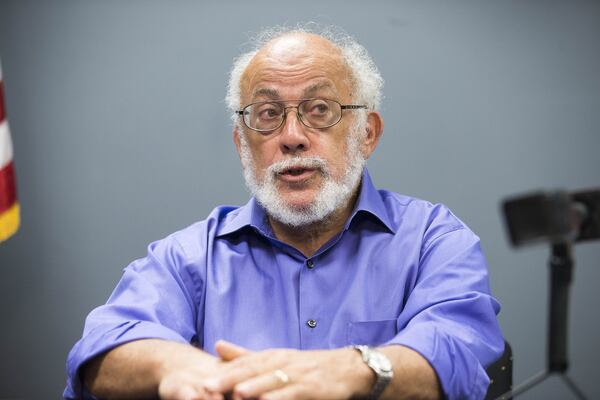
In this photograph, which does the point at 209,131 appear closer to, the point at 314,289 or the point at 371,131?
the point at 371,131

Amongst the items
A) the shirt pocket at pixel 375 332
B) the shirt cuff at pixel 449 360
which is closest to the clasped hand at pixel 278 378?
the shirt cuff at pixel 449 360

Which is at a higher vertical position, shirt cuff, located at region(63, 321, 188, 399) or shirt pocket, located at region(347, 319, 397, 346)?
shirt cuff, located at region(63, 321, 188, 399)

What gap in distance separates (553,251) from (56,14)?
224 cm

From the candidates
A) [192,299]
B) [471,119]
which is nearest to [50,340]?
[192,299]

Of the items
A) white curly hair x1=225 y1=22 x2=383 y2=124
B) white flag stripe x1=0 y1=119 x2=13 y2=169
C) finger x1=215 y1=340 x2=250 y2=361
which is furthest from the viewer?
white flag stripe x1=0 y1=119 x2=13 y2=169

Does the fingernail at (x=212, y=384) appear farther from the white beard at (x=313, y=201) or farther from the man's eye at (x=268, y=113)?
the man's eye at (x=268, y=113)

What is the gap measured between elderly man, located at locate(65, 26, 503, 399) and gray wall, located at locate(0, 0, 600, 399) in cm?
56

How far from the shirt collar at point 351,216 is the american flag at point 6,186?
2.88 ft

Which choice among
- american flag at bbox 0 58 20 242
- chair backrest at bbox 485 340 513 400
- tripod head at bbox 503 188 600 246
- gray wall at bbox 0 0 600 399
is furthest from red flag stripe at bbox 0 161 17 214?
tripod head at bbox 503 188 600 246

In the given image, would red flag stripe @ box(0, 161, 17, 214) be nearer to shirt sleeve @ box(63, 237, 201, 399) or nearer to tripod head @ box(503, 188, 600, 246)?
shirt sleeve @ box(63, 237, 201, 399)

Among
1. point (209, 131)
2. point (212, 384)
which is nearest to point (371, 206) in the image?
point (212, 384)

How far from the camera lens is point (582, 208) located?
815mm

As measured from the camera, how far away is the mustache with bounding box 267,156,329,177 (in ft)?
5.55

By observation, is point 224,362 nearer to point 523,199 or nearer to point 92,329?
point 92,329
